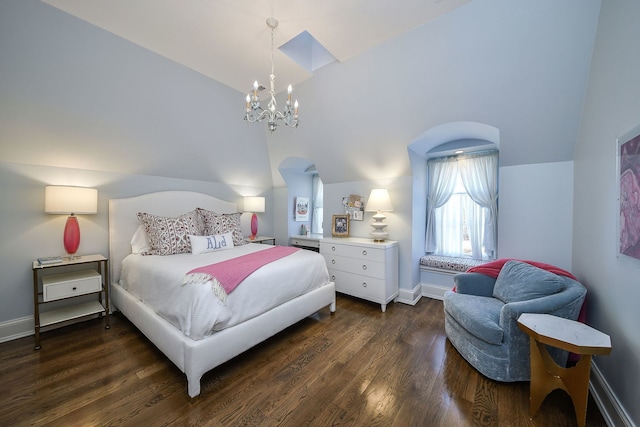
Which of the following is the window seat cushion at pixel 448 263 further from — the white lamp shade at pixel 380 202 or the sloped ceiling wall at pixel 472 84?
the sloped ceiling wall at pixel 472 84

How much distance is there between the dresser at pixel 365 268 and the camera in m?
2.90

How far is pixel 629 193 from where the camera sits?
1.29 metres

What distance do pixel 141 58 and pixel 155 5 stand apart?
2.44 feet

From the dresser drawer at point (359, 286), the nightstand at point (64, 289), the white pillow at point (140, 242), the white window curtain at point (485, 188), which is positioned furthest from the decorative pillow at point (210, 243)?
the white window curtain at point (485, 188)

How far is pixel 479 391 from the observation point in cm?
162

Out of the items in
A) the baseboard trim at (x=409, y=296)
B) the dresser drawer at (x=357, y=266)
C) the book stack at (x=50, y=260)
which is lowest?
the baseboard trim at (x=409, y=296)

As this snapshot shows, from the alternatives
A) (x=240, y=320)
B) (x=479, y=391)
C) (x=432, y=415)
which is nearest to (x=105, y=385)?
(x=240, y=320)

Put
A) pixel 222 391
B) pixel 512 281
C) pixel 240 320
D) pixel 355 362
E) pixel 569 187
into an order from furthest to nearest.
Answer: pixel 569 187, pixel 512 281, pixel 355 362, pixel 240 320, pixel 222 391

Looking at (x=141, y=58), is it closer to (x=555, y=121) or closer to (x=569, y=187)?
(x=555, y=121)

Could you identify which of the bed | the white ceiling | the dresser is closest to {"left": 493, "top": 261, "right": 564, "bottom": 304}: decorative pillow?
the dresser

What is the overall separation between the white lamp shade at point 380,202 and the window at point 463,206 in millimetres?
841

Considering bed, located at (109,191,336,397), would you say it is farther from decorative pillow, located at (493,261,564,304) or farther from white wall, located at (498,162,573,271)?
white wall, located at (498,162,573,271)

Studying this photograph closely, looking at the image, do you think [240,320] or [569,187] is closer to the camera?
[240,320]

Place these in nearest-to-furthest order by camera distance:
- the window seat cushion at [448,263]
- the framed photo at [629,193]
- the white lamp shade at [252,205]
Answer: the framed photo at [629,193] < the window seat cushion at [448,263] < the white lamp shade at [252,205]
